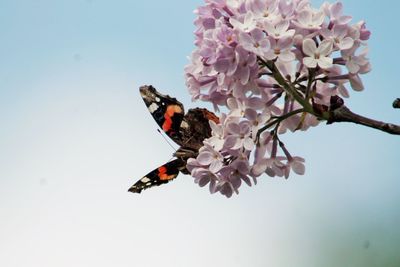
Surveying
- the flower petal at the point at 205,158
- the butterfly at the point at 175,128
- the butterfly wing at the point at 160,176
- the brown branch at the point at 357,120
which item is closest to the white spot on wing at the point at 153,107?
the butterfly at the point at 175,128

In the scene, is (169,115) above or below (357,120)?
above

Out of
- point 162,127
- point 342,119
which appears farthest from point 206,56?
point 162,127

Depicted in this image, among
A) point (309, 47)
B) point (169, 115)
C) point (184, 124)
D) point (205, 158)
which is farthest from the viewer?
point (169, 115)

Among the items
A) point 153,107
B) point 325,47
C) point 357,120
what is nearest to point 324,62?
point 325,47

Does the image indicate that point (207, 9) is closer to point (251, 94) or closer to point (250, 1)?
point (250, 1)

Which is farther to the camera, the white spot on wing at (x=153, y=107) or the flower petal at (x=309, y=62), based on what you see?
the white spot on wing at (x=153, y=107)

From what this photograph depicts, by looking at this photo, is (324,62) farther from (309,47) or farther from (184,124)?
(184,124)

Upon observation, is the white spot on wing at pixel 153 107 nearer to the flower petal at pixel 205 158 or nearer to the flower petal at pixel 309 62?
the flower petal at pixel 205 158
